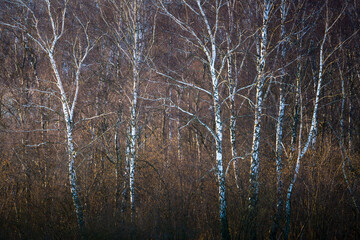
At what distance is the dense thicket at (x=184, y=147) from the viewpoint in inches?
301

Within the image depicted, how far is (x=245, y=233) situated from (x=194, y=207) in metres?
2.30

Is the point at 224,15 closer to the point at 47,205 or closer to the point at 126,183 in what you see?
the point at 126,183

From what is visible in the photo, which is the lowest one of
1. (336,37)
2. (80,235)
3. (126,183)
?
(80,235)

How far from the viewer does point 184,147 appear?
14.5 m

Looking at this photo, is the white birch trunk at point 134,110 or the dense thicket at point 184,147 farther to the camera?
the white birch trunk at point 134,110

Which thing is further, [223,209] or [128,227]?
[128,227]

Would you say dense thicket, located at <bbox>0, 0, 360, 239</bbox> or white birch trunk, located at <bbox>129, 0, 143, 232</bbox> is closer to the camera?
dense thicket, located at <bbox>0, 0, 360, 239</bbox>

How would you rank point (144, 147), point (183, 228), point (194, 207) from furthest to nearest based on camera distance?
point (144, 147) → point (194, 207) → point (183, 228)

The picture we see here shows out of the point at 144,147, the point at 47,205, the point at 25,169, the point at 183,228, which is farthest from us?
the point at 144,147

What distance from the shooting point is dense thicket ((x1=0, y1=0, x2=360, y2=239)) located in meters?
7.64

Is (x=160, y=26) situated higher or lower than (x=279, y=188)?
higher

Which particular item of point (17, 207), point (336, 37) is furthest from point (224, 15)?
point (17, 207)

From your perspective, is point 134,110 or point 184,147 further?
point 184,147

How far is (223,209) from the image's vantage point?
7195mm
